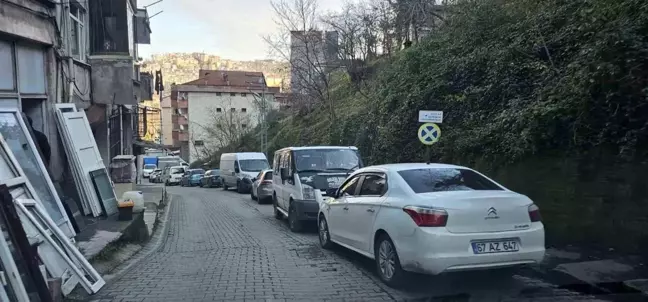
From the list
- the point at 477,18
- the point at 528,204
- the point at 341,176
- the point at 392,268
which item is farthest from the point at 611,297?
the point at 477,18

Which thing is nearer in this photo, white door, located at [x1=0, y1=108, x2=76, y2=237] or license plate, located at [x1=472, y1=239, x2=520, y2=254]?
license plate, located at [x1=472, y1=239, x2=520, y2=254]

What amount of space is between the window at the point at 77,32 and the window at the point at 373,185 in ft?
33.8

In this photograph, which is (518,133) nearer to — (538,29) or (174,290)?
(538,29)

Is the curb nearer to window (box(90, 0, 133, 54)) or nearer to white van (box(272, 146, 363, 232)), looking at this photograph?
white van (box(272, 146, 363, 232))

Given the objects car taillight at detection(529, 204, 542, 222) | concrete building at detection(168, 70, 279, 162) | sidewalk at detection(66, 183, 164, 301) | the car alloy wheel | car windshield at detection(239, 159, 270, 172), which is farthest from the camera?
concrete building at detection(168, 70, 279, 162)

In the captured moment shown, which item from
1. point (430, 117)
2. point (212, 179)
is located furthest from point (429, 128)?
point (212, 179)

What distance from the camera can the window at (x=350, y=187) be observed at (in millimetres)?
8578

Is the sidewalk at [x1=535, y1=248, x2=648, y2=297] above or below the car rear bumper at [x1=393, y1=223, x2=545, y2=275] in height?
below

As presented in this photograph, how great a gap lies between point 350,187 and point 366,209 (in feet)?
3.76

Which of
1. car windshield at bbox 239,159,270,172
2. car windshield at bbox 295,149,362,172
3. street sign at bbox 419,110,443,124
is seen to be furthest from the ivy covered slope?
car windshield at bbox 239,159,270,172

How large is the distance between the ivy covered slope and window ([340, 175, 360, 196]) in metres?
3.01

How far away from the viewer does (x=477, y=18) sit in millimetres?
14672

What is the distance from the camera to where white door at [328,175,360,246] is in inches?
334

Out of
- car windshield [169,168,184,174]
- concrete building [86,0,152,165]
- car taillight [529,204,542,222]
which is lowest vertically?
car windshield [169,168,184,174]
